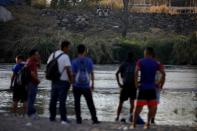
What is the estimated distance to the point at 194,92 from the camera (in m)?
30.0

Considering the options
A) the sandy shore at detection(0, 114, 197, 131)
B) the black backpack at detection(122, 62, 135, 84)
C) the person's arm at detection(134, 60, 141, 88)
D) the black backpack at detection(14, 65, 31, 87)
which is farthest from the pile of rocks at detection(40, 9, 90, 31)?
the person's arm at detection(134, 60, 141, 88)

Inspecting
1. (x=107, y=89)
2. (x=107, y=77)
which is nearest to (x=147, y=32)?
(x=107, y=77)

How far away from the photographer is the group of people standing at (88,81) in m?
14.9

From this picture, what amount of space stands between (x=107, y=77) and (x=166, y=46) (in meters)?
20.3

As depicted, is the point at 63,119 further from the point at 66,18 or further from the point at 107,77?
the point at 66,18

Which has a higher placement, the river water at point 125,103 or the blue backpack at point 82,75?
the blue backpack at point 82,75

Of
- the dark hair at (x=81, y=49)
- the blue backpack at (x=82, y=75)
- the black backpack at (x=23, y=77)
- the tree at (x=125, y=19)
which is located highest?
the dark hair at (x=81, y=49)

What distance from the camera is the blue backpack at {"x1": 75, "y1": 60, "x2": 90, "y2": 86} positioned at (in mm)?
15492

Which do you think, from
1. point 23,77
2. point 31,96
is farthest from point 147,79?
point 23,77

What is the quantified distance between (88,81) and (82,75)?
0.21m

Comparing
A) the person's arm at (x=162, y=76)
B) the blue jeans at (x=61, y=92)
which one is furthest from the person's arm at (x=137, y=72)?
the blue jeans at (x=61, y=92)

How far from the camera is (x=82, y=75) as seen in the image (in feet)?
50.8

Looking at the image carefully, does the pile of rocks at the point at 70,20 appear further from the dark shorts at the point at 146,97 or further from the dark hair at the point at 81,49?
the dark shorts at the point at 146,97

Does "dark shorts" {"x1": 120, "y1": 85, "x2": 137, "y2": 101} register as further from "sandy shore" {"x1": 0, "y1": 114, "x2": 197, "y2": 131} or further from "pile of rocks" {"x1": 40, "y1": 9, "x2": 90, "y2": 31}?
"pile of rocks" {"x1": 40, "y1": 9, "x2": 90, "y2": 31}
